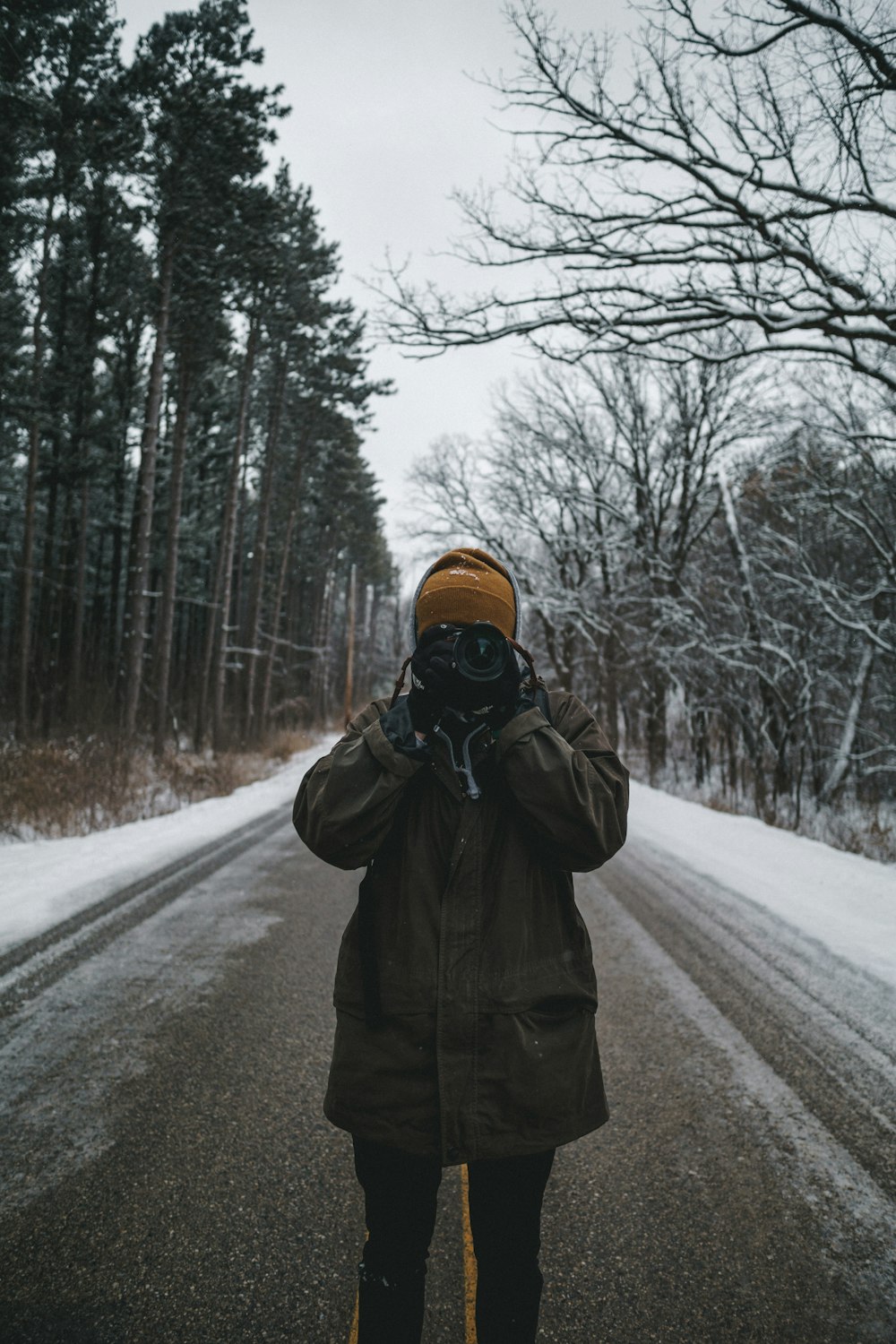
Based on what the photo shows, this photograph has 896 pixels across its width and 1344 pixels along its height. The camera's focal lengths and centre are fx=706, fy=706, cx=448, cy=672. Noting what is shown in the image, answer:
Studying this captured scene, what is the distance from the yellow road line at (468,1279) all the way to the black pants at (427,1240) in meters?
0.19

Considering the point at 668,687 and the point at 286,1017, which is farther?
the point at 668,687

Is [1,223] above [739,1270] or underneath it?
above

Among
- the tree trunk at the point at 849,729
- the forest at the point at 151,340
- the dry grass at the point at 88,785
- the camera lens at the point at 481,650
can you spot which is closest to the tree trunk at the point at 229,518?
the forest at the point at 151,340

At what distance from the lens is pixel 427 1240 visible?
1438 millimetres

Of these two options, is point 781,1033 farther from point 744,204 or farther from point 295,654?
point 295,654

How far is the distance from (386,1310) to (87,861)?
5.90 metres

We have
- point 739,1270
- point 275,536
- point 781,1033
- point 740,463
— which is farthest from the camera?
point 275,536

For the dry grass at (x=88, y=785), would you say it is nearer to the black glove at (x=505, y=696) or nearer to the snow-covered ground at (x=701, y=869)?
the snow-covered ground at (x=701, y=869)

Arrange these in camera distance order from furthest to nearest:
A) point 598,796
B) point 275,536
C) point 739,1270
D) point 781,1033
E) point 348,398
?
1. point 275,536
2. point 348,398
3. point 781,1033
4. point 739,1270
5. point 598,796

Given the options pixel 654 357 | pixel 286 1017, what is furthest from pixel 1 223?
pixel 286 1017

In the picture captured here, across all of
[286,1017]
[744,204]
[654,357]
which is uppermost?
[744,204]

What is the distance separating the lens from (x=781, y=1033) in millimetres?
3346

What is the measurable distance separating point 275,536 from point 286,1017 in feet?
108

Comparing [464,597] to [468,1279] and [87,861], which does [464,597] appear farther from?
[87,861]
